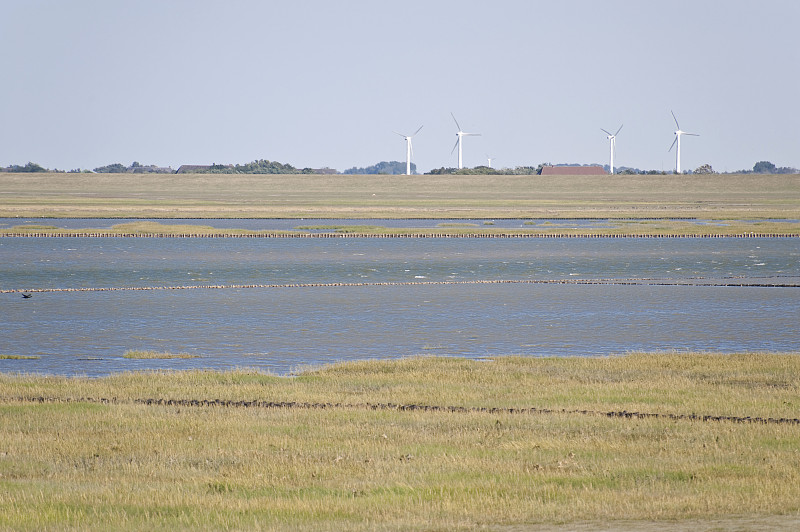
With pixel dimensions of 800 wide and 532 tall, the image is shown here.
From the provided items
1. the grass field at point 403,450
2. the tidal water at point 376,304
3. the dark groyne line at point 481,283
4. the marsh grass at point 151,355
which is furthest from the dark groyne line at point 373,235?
the grass field at point 403,450

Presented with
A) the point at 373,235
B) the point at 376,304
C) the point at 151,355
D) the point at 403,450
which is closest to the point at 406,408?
the point at 403,450

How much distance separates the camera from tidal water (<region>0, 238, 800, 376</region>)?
88.2ft

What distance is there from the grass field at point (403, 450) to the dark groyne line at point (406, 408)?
0.27 feet

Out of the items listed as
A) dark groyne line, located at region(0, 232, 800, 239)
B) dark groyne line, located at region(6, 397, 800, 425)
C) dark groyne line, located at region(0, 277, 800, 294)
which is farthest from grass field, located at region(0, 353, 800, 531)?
dark groyne line, located at region(0, 232, 800, 239)

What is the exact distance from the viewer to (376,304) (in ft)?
121

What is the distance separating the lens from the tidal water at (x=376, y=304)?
26891 mm

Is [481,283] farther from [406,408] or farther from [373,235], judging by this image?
[373,235]

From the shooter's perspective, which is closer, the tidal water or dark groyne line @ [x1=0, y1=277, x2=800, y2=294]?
the tidal water

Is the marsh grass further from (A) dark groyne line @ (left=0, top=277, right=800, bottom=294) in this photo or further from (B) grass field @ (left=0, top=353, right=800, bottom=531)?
(A) dark groyne line @ (left=0, top=277, right=800, bottom=294)

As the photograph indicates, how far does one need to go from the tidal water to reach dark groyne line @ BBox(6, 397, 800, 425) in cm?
467

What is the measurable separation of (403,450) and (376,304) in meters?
22.9

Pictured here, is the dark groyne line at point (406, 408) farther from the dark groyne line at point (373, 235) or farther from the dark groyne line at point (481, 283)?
the dark groyne line at point (373, 235)

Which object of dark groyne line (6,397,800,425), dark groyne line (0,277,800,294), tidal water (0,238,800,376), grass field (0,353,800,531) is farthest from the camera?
dark groyne line (0,277,800,294)

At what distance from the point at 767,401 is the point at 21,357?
1648 centimetres
